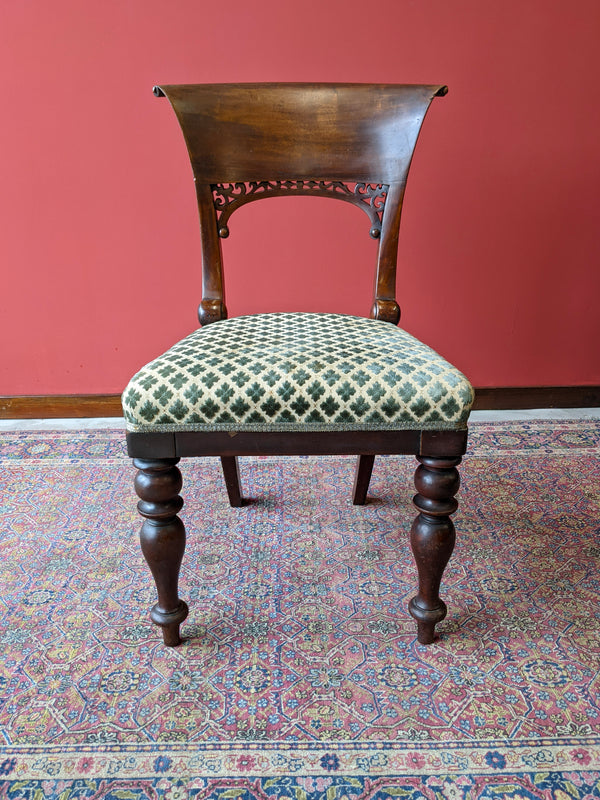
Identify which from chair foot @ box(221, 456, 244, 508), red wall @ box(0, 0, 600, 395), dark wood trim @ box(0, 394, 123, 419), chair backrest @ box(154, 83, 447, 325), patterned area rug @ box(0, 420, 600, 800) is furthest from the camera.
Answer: dark wood trim @ box(0, 394, 123, 419)

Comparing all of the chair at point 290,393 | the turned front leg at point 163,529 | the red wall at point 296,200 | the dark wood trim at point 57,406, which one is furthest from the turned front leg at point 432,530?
the dark wood trim at point 57,406

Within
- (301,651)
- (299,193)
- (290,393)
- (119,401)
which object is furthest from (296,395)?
(119,401)

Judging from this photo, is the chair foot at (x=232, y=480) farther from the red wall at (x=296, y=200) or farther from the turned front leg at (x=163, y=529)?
the red wall at (x=296, y=200)

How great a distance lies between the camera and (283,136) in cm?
133

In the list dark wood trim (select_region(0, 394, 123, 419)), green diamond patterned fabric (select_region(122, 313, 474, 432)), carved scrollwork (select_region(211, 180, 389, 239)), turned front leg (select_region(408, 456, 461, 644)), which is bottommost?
dark wood trim (select_region(0, 394, 123, 419))

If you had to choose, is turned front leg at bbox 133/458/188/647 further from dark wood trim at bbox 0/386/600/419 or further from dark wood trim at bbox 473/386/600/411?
dark wood trim at bbox 473/386/600/411

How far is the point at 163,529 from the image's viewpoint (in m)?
0.99

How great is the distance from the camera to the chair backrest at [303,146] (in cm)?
128

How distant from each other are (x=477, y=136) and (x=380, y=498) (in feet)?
4.44

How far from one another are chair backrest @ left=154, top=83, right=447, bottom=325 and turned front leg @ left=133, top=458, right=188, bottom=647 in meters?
0.48

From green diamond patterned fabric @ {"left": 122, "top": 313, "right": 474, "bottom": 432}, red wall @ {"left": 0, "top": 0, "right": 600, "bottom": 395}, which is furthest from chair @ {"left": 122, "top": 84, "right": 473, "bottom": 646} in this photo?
red wall @ {"left": 0, "top": 0, "right": 600, "bottom": 395}

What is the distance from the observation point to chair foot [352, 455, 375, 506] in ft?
4.94

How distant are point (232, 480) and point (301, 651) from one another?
21.9 inches

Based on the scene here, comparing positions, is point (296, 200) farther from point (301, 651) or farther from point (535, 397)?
point (301, 651)
